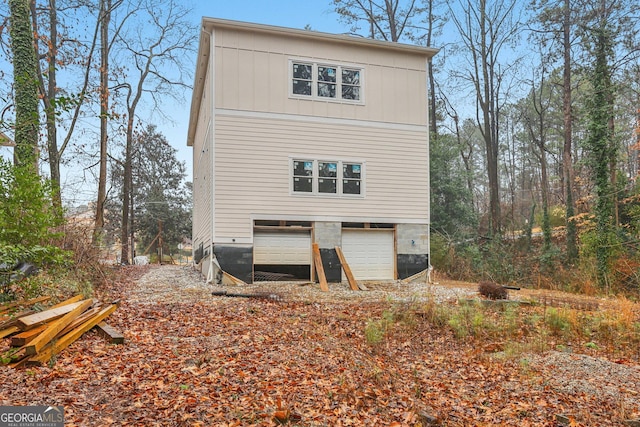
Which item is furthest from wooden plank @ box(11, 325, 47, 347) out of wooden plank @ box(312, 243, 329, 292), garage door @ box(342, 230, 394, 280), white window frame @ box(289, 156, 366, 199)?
garage door @ box(342, 230, 394, 280)

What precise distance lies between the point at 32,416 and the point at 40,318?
204 cm

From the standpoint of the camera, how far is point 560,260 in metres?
17.3

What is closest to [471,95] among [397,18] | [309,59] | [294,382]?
[397,18]

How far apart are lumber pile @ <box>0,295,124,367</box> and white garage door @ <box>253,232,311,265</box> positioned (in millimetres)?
6250

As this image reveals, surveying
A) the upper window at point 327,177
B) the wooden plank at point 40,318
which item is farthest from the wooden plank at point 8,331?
the upper window at point 327,177

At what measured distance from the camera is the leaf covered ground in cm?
392

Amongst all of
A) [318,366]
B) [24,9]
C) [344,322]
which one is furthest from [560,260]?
[24,9]

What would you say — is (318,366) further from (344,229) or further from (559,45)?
(559,45)

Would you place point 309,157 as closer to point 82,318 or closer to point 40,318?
point 82,318

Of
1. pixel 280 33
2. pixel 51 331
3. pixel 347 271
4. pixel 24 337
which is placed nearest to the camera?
pixel 24 337

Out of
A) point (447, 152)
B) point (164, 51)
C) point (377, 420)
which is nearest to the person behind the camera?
point (377, 420)

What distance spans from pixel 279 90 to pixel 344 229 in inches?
180

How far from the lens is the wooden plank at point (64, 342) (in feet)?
15.0

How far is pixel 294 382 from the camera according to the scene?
468cm
